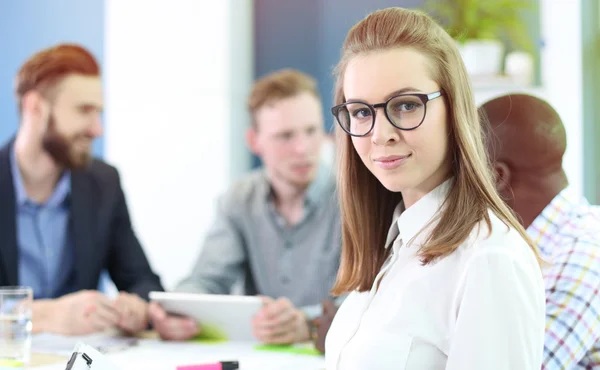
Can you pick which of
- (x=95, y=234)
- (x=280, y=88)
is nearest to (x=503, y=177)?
(x=280, y=88)

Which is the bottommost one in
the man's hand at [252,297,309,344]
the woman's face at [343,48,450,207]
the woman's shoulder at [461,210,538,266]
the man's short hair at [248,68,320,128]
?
the man's hand at [252,297,309,344]

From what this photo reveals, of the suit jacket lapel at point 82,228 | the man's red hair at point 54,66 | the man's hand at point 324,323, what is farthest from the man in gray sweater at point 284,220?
the man's hand at point 324,323

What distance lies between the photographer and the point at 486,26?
13.5ft

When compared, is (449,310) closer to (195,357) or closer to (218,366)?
(218,366)

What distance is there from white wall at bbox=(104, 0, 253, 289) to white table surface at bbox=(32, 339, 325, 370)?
2.62 metres

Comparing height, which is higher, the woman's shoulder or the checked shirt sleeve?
the woman's shoulder

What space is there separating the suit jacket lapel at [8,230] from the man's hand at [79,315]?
492 mm

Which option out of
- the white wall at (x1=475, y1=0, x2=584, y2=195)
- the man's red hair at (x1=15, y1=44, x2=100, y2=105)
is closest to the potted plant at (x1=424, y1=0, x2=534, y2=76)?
the white wall at (x1=475, y1=0, x2=584, y2=195)

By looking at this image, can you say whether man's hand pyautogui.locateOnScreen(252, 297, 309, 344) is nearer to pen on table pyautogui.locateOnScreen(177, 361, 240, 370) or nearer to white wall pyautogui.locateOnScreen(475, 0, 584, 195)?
pen on table pyautogui.locateOnScreen(177, 361, 240, 370)

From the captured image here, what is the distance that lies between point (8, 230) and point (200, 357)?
115 cm

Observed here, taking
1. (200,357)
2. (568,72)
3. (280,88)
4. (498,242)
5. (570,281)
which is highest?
(568,72)

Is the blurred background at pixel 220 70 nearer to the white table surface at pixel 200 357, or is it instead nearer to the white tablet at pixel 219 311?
the white tablet at pixel 219 311

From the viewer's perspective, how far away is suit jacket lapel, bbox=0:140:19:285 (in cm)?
264

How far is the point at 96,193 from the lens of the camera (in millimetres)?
2910
